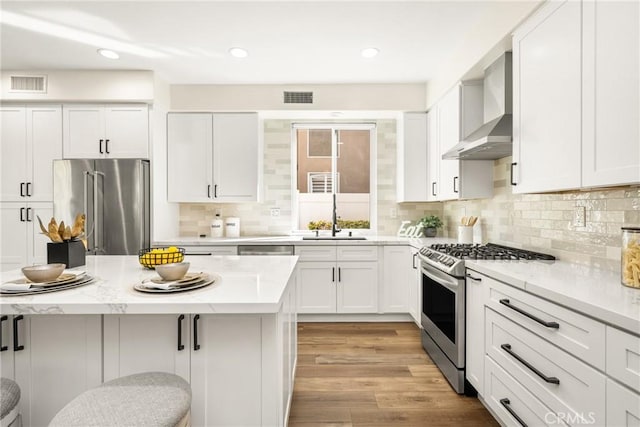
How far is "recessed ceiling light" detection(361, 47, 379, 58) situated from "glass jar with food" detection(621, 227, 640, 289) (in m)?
2.33

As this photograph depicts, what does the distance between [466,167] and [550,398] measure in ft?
6.74

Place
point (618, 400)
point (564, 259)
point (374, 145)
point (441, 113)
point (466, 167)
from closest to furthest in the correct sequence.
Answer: point (618, 400) → point (564, 259) → point (466, 167) → point (441, 113) → point (374, 145)

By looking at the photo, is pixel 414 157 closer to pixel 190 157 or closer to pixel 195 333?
pixel 190 157

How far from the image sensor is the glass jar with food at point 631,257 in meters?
1.41

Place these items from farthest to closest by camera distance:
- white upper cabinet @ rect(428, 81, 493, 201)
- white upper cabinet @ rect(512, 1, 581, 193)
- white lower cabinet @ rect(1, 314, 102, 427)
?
white upper cabinet @ rect(428, 81, 493, 201), white upper cabinet @ rect(512, 1, 581, 193), white lower cabinet @ rect(1, 314, 102, 427)

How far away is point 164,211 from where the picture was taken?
3.83 metres

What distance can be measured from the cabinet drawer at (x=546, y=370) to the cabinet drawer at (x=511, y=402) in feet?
0.12

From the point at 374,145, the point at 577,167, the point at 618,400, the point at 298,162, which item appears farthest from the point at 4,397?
the point at 374,145

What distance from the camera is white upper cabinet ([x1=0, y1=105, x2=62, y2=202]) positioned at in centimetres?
351

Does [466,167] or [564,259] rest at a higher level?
[466,167]

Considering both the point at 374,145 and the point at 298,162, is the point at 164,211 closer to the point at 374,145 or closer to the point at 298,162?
the point at 298,162

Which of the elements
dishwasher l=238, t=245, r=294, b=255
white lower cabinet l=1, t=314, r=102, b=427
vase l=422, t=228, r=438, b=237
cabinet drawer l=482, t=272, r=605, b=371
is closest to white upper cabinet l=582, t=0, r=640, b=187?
cabinet drawer l=482, t=272, r=605, b=371

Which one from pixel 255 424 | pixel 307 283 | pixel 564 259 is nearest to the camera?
pixel 255 424

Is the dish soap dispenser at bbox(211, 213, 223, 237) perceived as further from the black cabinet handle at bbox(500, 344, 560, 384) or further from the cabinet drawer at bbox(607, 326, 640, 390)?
the cabinet drawer at bbox(607, 326, 640, 390)
